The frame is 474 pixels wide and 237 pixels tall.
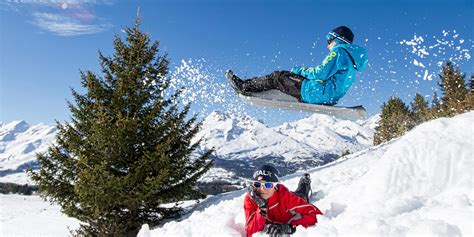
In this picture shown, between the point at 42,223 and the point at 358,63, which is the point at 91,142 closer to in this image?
the point at 358,63

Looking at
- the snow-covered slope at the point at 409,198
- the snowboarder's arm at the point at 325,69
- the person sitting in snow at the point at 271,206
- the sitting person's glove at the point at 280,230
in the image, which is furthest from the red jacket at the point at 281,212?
the snowboarder's arm at the point at 325,69

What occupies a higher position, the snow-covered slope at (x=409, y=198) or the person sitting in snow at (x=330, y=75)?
the person sitting in snow at (x=330, y=75)

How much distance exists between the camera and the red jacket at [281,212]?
5.27m

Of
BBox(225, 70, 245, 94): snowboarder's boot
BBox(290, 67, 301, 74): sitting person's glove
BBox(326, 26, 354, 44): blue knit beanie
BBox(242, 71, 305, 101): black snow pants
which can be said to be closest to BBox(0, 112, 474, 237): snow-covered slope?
BBox(326, 26, 354, 44): blue knit beanie

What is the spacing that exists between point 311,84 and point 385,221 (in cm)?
466

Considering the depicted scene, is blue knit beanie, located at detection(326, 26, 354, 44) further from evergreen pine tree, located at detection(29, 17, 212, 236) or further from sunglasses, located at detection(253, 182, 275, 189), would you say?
evergreen pine tree, located at detection(29, 17, 212, 236)

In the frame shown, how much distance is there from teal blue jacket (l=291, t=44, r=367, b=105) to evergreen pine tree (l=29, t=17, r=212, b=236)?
4.31m

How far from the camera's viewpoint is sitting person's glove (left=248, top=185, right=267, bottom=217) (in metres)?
5.44

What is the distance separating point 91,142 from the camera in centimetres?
1055

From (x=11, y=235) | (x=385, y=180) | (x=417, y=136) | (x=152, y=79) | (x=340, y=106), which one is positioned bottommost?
(x=11, y=235)

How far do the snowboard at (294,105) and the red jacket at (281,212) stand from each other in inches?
132

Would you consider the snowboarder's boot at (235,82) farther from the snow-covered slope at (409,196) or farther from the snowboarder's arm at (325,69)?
the snow-covered slope at (409,196)

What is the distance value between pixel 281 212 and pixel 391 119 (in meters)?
41.0

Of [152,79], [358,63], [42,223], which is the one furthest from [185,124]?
[42,223]
